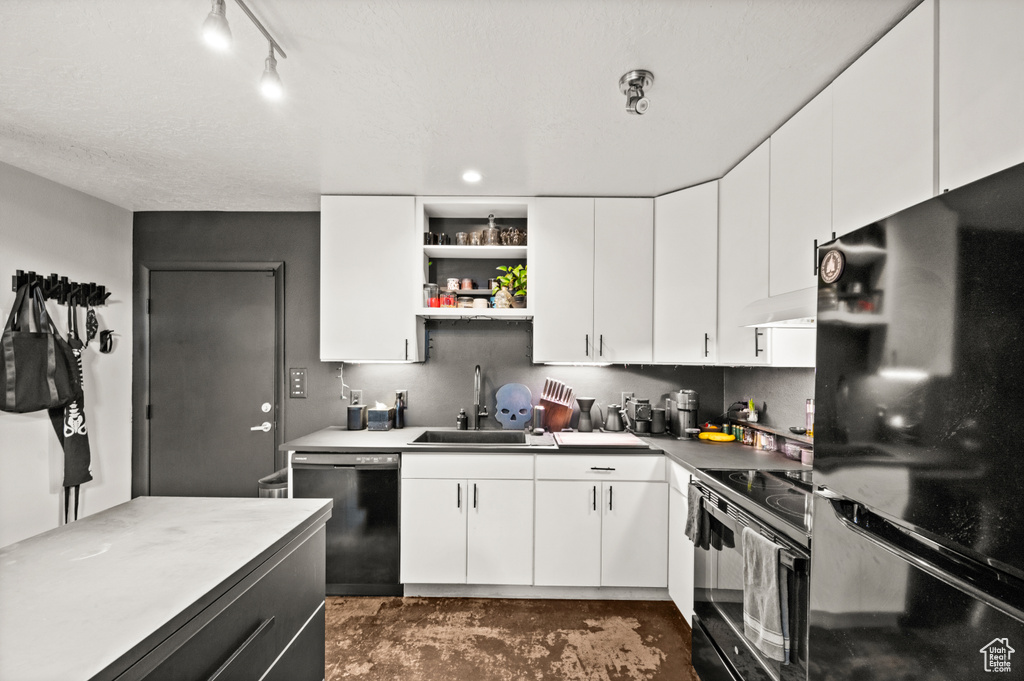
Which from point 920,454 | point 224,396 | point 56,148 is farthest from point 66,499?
point 920,454

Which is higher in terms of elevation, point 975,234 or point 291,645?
point 975,234

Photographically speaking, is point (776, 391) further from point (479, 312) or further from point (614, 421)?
point (479, 312)

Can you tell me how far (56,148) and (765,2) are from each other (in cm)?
324

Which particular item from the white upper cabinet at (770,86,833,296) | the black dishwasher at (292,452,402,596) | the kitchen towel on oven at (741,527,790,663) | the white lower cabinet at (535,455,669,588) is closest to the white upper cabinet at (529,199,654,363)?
the white lower cabinet at (535,455,669,588)

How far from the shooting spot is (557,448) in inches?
107

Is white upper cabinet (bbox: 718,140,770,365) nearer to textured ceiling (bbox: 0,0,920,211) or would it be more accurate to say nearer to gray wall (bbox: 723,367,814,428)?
textured ceiling (bbox: 0,0,920,211)

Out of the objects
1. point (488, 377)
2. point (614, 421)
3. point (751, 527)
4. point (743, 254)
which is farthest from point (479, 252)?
point (751, 527)

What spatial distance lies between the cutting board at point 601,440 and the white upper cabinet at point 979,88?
189 centimetres

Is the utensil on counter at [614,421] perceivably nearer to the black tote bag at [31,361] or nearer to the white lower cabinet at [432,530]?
the white lower cabinet at [432,530]

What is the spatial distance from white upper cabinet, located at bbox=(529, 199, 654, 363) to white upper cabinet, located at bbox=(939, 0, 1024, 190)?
71.5 inches

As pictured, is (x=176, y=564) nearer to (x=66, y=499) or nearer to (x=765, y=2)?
(x=765, y=2)

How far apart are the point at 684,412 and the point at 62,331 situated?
3.94 m

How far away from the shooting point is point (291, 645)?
1.22 metres

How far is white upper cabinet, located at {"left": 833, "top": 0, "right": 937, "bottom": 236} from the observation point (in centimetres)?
129
